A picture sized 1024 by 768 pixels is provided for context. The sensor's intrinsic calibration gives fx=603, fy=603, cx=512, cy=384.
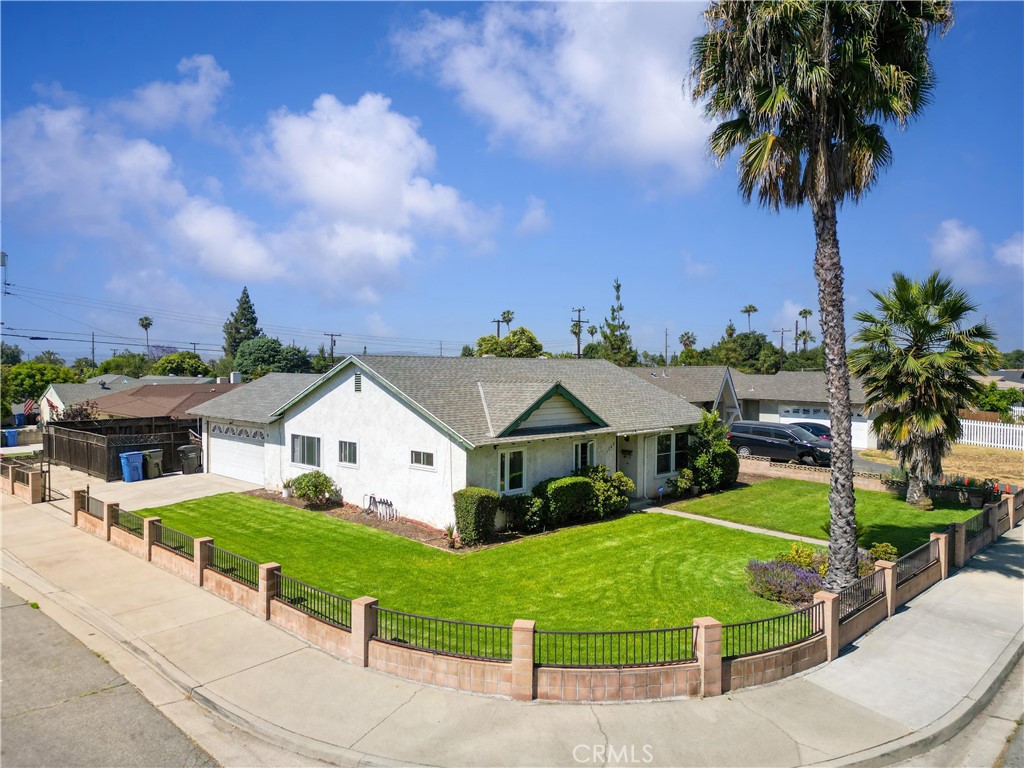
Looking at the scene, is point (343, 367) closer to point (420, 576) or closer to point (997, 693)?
point (420, 576)

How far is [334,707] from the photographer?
27.4 ft

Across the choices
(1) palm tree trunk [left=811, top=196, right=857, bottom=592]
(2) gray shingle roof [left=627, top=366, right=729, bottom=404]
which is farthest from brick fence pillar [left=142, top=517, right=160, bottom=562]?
(2) gray shingle roof [left=627, top=366, right=729, bottom=404]

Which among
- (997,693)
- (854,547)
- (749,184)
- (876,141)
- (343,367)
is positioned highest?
(876,141)

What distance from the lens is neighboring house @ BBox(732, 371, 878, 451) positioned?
37.6 m

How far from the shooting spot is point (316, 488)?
67.2ft

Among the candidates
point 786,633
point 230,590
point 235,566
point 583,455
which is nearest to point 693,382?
point 583,455

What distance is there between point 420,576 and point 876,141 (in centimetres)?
1365

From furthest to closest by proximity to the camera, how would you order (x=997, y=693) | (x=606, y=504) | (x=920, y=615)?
(x=606, y=504) → (x=920, y=615) → (x=997, y=693)

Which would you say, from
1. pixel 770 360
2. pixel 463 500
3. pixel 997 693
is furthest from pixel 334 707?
pixel 770 360

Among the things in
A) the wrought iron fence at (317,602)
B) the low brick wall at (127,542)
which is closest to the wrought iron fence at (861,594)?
the wrought iron fence at (317,602)

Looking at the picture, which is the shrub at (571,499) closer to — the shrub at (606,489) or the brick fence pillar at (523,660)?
the shrub at (606,489)

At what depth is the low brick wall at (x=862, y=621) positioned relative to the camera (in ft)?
34.2

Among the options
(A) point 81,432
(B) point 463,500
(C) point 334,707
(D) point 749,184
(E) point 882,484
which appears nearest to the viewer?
(C) point 334,707

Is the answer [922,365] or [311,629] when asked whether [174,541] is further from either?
[922,365]
